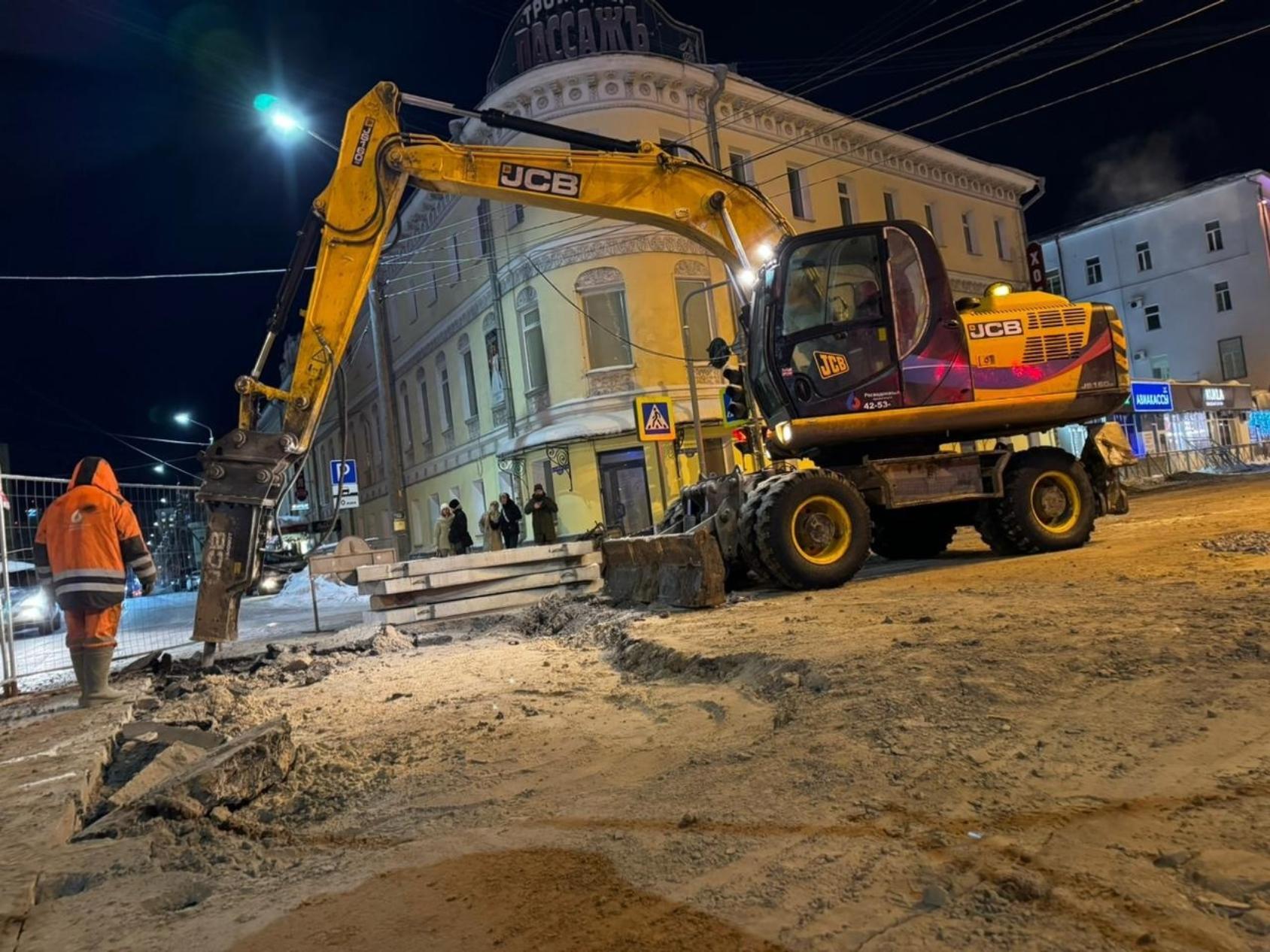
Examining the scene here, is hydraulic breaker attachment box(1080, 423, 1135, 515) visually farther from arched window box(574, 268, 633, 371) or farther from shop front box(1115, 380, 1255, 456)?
shop front box(1115, 380, 1255, 456)

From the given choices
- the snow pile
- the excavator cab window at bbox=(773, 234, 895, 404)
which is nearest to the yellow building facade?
the snow pile

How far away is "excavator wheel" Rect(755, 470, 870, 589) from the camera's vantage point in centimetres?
870

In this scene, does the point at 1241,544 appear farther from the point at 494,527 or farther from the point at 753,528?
the point at 494,527

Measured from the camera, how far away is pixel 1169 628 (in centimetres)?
500

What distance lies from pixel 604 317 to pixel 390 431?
705 cm

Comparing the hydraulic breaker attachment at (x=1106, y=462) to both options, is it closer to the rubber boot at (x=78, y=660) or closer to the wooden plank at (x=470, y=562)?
the wooden plank at (x=470, y=562)

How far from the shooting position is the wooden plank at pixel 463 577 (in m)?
10.2

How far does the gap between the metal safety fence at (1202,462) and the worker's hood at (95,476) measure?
91.9ft

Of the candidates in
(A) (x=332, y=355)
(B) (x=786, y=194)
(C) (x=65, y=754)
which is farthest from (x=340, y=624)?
(B) (x=786, y=194)

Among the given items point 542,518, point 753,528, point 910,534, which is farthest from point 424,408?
point 753,528

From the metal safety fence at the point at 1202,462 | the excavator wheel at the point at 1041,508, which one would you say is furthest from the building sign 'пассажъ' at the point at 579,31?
the metal safety fence at the point at 1202,462

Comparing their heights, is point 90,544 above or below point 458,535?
above

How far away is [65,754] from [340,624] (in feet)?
27.3

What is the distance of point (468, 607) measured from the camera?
34.5 ft
